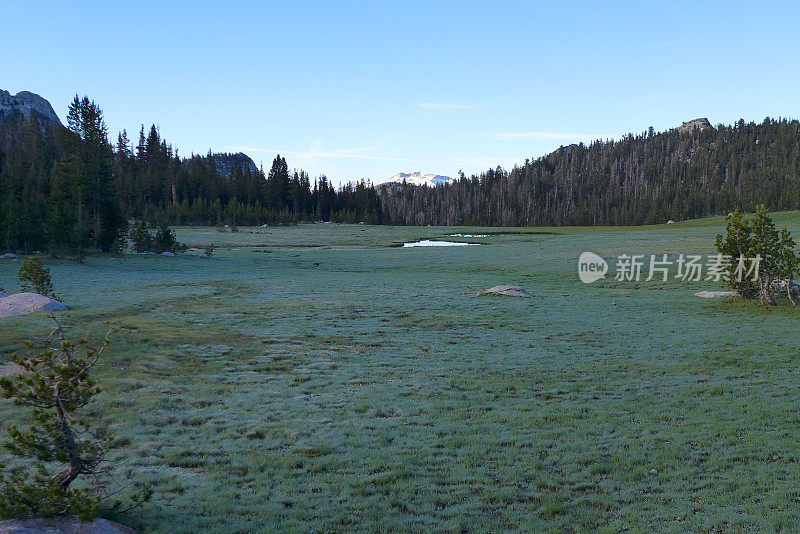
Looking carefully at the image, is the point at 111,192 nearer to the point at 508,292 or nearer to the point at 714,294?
the point at 508,292

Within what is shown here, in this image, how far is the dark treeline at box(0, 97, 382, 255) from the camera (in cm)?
5778

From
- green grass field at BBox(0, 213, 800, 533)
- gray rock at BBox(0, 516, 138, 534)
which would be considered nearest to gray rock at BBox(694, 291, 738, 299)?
green grass field at BBox(0, 213, 800, 533)

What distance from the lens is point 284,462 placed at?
10.3 metres

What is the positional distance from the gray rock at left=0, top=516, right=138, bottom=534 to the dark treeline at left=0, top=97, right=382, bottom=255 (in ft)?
166

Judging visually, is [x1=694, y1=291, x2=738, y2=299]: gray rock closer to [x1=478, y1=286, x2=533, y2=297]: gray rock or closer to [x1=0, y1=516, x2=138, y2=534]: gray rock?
[x1=478, y1=286, x2=533, y2=297]: gray rock

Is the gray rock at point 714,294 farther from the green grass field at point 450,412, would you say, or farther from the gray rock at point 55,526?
the gray rock at point 55,526

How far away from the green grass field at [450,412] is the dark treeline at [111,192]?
3362 cm

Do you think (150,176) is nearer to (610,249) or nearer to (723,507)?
(610,249)

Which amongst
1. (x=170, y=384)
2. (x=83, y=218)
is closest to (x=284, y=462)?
(x=170, y=384)

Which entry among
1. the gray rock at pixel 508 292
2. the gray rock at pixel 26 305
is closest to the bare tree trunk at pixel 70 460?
the gray rock at pixel 26 305

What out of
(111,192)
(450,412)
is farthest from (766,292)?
(111,192)

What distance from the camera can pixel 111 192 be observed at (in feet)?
197

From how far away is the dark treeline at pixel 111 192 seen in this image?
5778cm

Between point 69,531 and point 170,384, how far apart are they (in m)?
8.50
